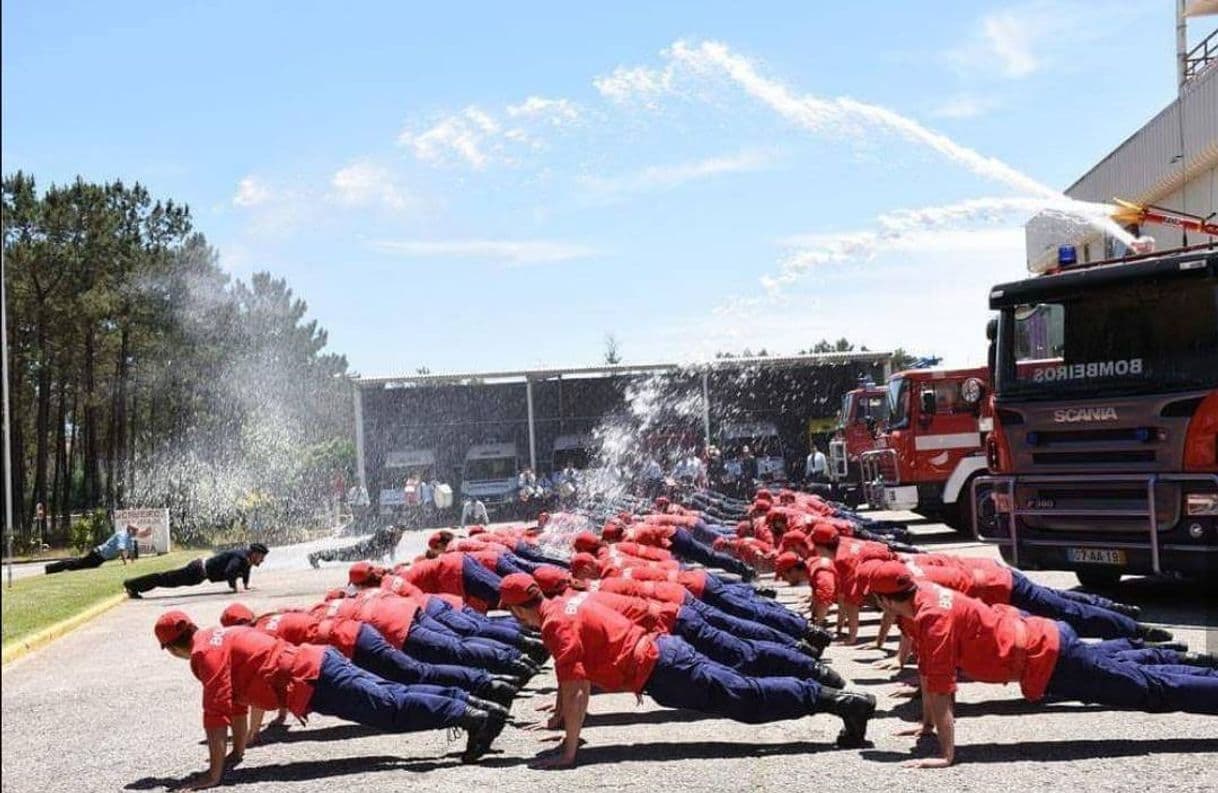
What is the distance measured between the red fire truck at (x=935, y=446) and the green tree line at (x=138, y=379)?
2278 centimetres

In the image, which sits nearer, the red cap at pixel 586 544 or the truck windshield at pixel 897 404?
the red cap at pixel 586 544

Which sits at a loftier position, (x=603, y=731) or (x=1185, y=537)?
(x=1185, y=537)

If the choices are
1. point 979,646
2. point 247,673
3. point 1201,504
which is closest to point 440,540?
point 247,673

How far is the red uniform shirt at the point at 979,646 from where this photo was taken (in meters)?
7.40

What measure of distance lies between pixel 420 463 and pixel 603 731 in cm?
3892

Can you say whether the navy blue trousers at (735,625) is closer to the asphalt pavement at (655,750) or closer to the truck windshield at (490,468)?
the asphalt pavement at (655,750)

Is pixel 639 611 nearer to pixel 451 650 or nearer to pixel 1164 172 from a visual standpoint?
pixel 451 650

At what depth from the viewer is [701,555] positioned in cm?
1678

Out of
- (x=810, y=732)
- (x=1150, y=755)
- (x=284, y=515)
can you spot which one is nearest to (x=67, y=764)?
(x=810, y=732)

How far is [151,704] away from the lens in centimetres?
1135

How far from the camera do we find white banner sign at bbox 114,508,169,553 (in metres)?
32.6

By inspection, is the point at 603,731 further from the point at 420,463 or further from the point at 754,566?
the point at 420,463

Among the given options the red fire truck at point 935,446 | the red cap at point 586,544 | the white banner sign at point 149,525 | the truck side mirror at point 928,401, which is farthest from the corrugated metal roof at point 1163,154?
the white banner sign at point 149,525

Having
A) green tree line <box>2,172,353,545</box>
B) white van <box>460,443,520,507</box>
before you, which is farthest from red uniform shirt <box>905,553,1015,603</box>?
white van <box>460,443,520,507</box>
